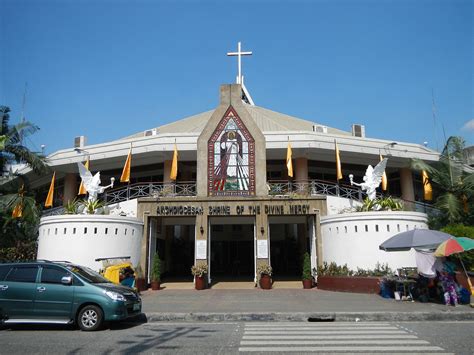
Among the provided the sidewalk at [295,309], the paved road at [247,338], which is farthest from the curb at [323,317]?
the paved road at [247,338]

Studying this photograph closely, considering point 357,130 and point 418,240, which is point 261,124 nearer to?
point 357,130

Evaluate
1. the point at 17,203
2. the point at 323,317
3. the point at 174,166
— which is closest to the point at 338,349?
the point at 323,317

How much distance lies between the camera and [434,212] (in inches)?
981

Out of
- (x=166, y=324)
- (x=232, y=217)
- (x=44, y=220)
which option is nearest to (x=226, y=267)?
(x=232, y=217)

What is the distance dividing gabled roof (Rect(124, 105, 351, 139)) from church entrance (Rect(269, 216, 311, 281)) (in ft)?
24.5

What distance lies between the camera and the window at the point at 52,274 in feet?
32.9

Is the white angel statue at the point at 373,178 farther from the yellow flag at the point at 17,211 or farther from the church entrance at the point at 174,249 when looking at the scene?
the yellow flag at the point at 17,211

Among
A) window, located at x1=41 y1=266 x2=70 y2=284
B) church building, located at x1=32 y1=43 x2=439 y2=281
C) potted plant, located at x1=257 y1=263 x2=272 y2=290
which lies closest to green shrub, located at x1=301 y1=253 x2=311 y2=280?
church building, located at x1=32 y1=43 x2=439 y2=281

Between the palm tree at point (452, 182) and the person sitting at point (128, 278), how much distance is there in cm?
1672

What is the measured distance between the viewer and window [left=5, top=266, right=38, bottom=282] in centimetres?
1008

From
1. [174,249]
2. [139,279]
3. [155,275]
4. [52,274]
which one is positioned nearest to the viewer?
[52,274]

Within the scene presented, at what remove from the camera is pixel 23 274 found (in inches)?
401

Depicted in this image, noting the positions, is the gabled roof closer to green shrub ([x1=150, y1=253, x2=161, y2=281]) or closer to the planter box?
green shrub ([x1=150, y1=253, x2=161, y2=281])

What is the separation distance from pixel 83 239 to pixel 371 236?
43.8 ft
